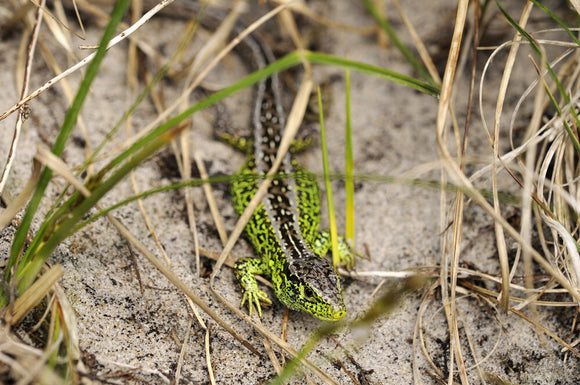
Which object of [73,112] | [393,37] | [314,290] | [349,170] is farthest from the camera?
[349,170]

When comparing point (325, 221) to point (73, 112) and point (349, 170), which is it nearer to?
point (349, 170)

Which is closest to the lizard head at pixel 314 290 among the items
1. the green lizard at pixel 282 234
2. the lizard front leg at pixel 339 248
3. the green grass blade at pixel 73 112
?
the green lizard at pixel 282 234

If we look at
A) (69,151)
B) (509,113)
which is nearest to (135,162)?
(69,151)

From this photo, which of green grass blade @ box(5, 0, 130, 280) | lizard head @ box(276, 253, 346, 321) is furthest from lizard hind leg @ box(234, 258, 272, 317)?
green grass blade @ box(5, 0, 130, 280)

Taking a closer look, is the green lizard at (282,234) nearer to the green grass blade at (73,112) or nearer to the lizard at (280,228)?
the lizard at (280,228)

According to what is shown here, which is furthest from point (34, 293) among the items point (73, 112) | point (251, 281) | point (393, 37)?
point (393, 37)

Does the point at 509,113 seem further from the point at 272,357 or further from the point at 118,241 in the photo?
the point at 118,241
